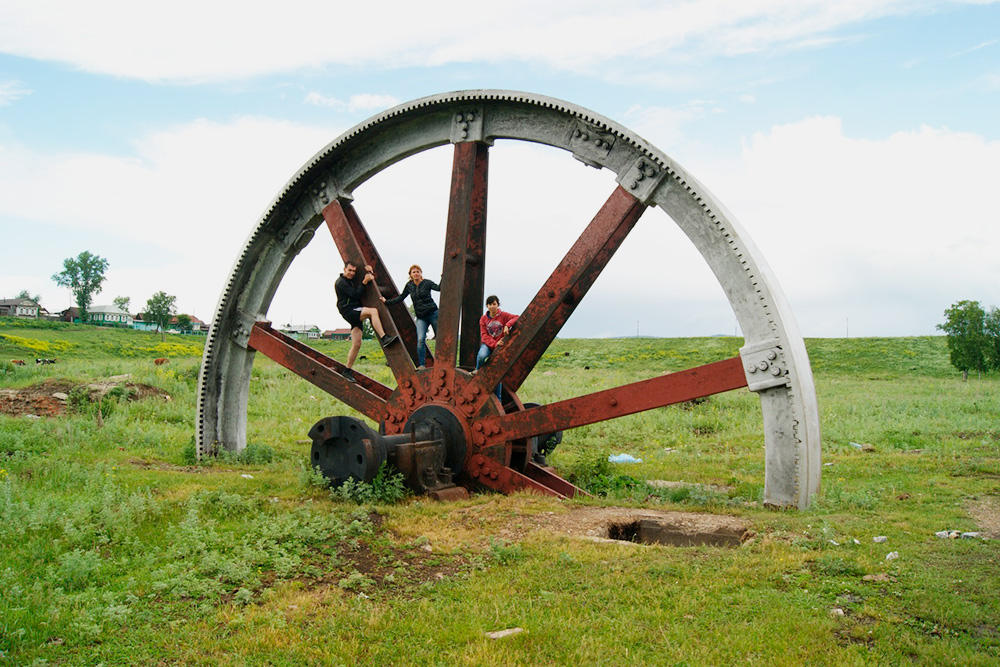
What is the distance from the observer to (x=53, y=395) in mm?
13758

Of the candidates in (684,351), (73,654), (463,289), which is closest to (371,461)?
(463,289)

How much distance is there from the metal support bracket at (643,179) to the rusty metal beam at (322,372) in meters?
3.71

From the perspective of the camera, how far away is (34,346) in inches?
1401

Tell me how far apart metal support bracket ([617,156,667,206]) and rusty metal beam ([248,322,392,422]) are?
146 inches

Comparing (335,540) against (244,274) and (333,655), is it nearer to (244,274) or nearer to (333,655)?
(333,655)

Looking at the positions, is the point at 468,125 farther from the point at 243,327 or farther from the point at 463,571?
the point at 463,571

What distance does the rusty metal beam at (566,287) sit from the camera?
7.91 m

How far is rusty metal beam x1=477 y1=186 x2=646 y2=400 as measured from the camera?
25.9ft

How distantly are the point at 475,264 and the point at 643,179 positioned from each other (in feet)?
7.33

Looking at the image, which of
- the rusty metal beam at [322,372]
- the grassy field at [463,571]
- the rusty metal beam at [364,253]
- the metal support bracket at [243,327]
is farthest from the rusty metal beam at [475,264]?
the metal support bracket at [243,327]

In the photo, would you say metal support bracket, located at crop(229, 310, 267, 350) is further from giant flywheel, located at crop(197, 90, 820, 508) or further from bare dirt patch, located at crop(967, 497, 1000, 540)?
bare dirt patch, located at crop(967, 497, 1000, 540)

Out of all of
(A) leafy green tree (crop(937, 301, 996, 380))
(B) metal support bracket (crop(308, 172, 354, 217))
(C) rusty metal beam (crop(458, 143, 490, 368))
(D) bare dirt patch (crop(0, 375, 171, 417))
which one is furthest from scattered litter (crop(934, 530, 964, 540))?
(A) leafy green tree (crop(937, 301, 996, 380))

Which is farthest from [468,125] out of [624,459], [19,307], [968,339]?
[19,307]

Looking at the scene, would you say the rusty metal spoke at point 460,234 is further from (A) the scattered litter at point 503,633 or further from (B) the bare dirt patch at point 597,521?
(A) the scattered litter at point 503,633
